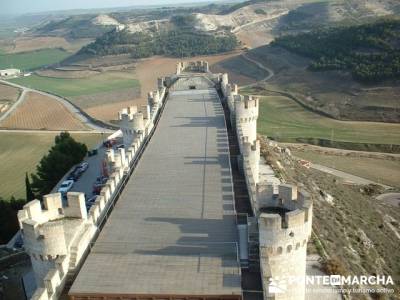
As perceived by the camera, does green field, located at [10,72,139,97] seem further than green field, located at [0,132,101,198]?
Yes

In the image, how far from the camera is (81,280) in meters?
17.5

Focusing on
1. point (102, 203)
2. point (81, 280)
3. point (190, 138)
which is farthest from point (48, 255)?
point (190, 138)

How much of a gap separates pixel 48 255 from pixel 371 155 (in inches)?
2393

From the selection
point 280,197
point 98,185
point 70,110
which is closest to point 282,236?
point 280,197

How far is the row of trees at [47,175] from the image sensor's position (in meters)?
39.6

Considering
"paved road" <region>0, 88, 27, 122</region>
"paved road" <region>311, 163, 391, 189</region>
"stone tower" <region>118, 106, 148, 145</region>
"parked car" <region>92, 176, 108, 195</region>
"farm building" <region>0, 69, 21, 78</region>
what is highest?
"stone tower" <region>118, 106, 148, 145</region>

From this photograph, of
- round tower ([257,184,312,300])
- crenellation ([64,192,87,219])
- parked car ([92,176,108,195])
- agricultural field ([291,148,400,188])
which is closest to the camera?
round tower ([257,184,312,300])

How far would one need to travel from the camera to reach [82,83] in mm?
159125

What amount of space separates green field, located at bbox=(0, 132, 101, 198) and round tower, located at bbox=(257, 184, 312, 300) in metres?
45.1

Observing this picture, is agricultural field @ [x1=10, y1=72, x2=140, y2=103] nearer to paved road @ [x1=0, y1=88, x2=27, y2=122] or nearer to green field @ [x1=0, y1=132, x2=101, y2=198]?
paved road @ [x1=0, y1=88, x2=27, y2=122]

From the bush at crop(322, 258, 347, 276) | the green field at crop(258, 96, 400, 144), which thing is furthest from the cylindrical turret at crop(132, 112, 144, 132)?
the green field at crop(258, 96, 400, 144)

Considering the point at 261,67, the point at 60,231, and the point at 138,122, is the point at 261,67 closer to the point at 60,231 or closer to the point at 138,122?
the point at 138,122

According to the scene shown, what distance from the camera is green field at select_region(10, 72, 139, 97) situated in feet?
479

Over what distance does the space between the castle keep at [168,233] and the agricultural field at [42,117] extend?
71.9 metres
